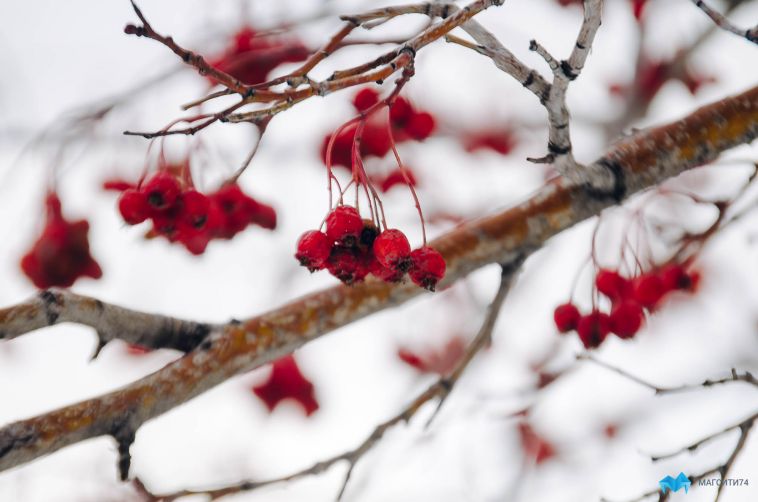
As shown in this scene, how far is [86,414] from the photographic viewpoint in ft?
4.20

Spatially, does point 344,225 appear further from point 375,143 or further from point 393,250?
point 375,143

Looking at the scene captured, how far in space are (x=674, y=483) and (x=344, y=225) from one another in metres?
0.88

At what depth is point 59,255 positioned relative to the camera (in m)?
2.16

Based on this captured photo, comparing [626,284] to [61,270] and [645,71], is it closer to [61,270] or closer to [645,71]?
[61,270]

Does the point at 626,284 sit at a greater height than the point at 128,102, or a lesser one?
lesser

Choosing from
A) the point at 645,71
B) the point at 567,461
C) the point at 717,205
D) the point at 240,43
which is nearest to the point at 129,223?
the point at 240,43

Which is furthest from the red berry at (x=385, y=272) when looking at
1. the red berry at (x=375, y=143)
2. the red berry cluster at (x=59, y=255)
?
the red berry cluster at (x=59, y=255)

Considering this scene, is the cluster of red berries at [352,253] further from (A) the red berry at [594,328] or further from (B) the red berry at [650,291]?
(B) the red berry at [650,291]

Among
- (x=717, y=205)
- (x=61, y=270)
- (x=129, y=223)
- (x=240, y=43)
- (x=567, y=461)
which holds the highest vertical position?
(x=240, y=43)

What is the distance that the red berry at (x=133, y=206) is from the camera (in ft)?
A: 5.13

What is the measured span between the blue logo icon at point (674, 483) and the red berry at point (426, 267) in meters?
0.55

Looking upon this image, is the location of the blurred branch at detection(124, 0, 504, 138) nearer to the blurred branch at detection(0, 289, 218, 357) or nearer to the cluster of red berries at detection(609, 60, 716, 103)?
the blurred branch at detection(0, 289, 218, 357)

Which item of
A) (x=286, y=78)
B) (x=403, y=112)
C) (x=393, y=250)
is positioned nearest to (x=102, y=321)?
(x=393, y=250)

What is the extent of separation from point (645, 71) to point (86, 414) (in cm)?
308
